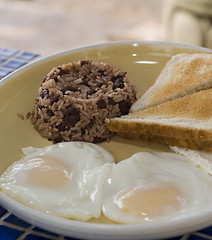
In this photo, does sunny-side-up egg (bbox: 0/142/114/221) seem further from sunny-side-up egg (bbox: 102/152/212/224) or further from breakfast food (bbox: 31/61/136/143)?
breakfast food (bbox: 31/61/136/143)

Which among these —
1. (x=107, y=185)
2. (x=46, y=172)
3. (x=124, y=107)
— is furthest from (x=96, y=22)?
(x=107, y=185)

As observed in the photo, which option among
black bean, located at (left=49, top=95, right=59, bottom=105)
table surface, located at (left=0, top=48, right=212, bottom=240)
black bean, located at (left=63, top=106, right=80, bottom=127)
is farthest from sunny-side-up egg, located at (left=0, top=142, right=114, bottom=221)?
black bean, located at (left=49, top=95, right=59, bottom=105)

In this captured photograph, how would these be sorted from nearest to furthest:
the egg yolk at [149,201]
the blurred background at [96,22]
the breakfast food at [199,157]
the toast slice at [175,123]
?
1. the egg yolk at [149,201]
2. the breakfast food at [199,157]
3. the toast slice at [175,123]
4. the blurred background at [96,22]

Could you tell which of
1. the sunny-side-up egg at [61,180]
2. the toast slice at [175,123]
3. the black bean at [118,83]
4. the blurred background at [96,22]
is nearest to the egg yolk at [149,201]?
the sunny-side-up egg at [61,180]

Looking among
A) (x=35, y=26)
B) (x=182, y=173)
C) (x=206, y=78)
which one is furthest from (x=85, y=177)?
(x=35, y=26)

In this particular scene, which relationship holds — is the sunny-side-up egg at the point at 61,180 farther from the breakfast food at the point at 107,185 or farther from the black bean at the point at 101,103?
the black bean at the point at 101,103

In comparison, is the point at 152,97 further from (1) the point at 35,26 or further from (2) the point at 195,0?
(1) the point at 35,26
